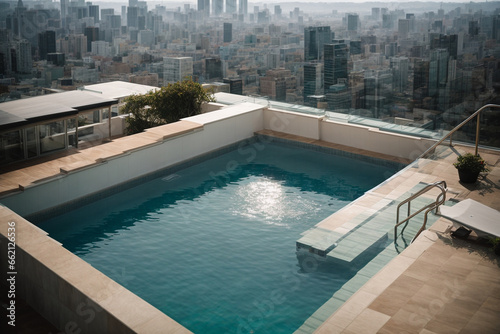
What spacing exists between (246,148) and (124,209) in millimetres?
3875

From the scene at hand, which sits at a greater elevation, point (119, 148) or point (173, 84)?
point (173, 84)

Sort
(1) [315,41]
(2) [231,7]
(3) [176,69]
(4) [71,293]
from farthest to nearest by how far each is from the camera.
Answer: (2) [231,7], (1) [315,41], (3) [176,69], (4) [71,293]

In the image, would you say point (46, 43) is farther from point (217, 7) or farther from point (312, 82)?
point (217, 7)

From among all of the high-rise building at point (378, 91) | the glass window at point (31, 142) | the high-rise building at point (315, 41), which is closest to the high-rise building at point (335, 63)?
the high-rise building at point (315, 41)

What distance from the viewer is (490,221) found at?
19.3 feet

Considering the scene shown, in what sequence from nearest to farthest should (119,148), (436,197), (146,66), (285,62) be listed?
(436,197) < (119,148) < (285,62) < (146,66)

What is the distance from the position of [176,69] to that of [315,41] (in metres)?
4.43

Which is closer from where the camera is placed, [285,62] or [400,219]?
[400,219]

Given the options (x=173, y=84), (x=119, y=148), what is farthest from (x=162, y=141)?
(x=173, y=84)

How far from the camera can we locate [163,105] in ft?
40.7

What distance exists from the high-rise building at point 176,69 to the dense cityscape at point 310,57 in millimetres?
51

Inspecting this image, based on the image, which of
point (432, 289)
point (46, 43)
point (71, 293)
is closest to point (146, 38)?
point (46, 43)

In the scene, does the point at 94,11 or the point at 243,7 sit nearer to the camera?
the point at 94,11

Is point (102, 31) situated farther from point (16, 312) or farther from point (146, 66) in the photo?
point (16, 312)
